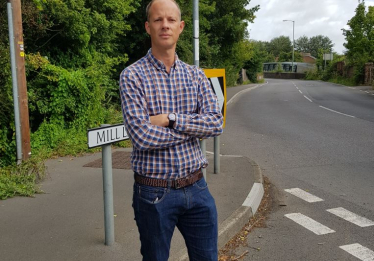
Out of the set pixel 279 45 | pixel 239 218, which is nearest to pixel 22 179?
pixel 239 218

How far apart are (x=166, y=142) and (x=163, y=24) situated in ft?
2.12

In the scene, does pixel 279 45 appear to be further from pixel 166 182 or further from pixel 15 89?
pixel 166 182

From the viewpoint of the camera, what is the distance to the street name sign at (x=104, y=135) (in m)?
3.40

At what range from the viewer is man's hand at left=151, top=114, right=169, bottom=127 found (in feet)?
7.27

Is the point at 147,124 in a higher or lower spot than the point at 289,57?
lower

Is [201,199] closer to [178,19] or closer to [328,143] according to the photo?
[178,19]

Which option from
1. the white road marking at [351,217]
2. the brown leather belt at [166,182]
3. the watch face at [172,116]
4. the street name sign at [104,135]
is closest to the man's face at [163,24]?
the watch face at [172,116]

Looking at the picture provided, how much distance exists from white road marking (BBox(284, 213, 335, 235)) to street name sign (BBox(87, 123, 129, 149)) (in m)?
2.43

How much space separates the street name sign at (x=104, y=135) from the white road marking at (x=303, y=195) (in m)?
3.19

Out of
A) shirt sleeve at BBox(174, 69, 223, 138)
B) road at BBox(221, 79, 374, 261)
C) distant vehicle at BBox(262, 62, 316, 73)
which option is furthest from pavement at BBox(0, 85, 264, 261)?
distant vehicle at BBox(262, 62, 316, 73)

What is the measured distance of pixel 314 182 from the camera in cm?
667

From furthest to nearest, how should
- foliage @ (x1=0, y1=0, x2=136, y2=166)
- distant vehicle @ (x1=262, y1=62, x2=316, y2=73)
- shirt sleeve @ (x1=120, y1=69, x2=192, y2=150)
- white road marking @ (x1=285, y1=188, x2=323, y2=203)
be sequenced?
distant vehicle @ (x1=262, y1=62, x2=316, y2=73)
foliage @ (x1=0, y1=0, x2=136, y2=166)
white road marking @ (x1=285, y1=188, x2=323, y2=203)
shirt sleeve @ (x1=120, y1=69, x2=192, y2=150)

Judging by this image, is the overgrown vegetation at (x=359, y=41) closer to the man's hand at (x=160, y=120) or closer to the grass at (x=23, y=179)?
the grass at (x=23, y=179)

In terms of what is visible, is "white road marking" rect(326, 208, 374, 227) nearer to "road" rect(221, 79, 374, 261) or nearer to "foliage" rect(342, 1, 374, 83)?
"road" rect(221, 79, 374, 261)
